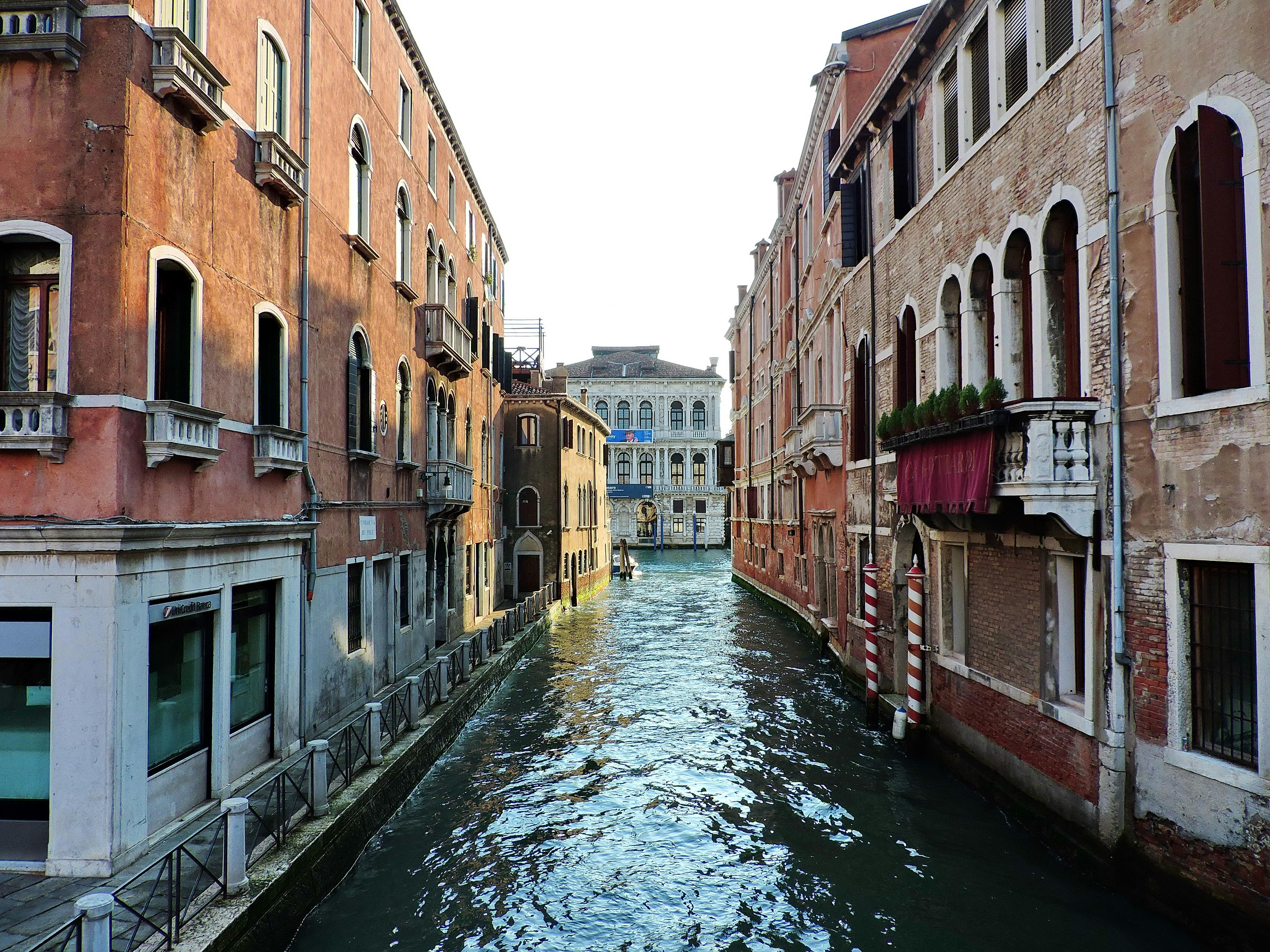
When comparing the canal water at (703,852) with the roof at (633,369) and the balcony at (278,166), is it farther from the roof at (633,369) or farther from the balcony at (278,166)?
the roof at (633,369)

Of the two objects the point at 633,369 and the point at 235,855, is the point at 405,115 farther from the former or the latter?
the point at 633,369

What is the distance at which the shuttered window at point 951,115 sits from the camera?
10500 mm

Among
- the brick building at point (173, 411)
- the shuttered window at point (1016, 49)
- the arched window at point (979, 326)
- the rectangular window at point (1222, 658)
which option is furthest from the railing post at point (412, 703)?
the shuttered window at point (1016, 49)

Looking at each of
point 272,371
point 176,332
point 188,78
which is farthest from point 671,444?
point 188,78

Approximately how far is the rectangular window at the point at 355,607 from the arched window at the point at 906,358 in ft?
27.0

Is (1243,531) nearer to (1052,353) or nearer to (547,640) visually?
(1052,353)

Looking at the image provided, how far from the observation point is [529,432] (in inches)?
1148

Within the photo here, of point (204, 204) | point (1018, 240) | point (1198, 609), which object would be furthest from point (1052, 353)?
point (204, 204)

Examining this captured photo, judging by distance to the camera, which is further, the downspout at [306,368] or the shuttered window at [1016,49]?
the downspout at [306,368]

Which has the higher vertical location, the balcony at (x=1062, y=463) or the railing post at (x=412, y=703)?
the balcony at (x=1062, y=463)

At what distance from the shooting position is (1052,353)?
8172mm

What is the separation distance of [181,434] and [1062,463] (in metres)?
7.31

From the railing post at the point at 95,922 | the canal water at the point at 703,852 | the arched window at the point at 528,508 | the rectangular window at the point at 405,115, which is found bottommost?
the canal water at the point at 703,852

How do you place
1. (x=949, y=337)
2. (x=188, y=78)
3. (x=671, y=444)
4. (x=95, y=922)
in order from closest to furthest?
(x=95, y=922) < (x=188, y=78) < (x=949, y=337) < (x=671, y=444)
